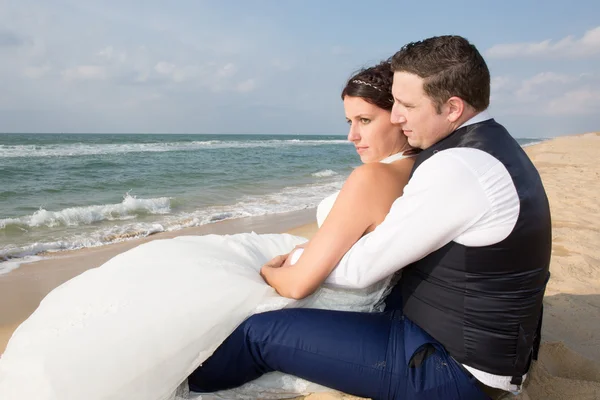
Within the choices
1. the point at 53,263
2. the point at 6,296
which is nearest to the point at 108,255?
the point at 53,263

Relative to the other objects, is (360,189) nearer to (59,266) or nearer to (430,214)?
(430,214)

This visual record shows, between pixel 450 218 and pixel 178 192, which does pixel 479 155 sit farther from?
pixel 178 192

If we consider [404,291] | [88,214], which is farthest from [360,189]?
[88,214]

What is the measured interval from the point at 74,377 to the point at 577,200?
8935 mm

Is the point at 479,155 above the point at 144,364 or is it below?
above

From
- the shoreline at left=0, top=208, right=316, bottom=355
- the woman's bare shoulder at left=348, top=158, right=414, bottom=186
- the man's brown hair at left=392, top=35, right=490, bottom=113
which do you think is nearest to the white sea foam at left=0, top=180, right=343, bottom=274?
the shoreline at left=0, top=208, right=316, bottom=355

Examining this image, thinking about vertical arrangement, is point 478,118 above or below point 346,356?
above

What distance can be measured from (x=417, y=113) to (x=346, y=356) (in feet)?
3.81

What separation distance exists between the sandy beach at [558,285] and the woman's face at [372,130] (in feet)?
4.46

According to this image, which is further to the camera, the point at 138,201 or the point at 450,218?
the point at 138,201

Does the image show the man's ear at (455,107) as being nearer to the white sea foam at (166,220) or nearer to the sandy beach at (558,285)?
the sandy beach at (558,285)

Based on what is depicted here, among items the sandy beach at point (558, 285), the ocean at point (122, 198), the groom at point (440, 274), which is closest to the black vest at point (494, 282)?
the groom at point (440, 274)

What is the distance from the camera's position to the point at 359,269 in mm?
1899

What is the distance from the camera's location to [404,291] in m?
2.13
